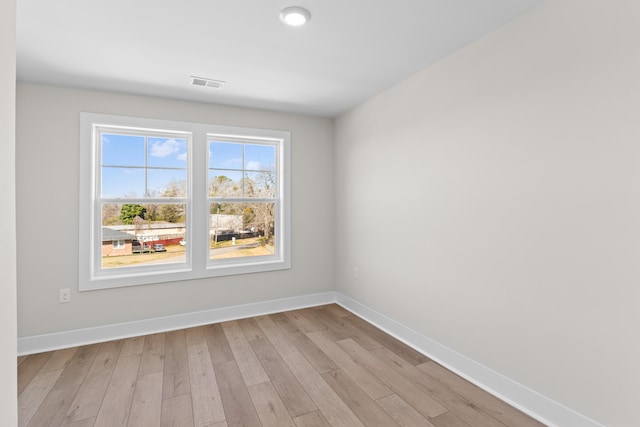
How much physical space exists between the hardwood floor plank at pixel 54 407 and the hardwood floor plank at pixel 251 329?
52.6 inches

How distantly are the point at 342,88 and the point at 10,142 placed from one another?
259 cm

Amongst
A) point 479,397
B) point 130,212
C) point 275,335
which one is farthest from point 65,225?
point 479,397

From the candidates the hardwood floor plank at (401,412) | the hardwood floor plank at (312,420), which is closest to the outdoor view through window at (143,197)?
the hardwood floor plank at (312,420)

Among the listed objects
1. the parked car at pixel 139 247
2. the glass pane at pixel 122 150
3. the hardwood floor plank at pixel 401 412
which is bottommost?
the hardwood floor plank at pixel 401 412

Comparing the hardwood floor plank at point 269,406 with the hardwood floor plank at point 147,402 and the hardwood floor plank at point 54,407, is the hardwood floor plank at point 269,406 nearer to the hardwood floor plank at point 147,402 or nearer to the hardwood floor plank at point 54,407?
the hardwood floor plank at point 147,402

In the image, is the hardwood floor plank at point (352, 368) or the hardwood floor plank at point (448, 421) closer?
the hardwood floor plank at point (448, 421)

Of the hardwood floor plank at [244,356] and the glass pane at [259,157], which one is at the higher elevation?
the glass pane at [259,157]

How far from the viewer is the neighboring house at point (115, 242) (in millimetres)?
3197

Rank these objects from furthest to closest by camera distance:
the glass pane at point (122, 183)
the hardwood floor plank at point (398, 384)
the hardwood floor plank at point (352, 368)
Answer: the glass pane at point (122, 183) → the hardwood floor plank at point (352, 368) → the hardwood floor plank at point (398, 384)

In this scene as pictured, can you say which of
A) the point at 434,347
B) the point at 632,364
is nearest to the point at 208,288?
the point at 434,347

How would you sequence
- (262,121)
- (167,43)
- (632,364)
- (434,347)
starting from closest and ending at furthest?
1. (632,364)
2. (167,43)
3. (434,347)
4. (262,121)

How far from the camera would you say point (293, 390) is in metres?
2.22

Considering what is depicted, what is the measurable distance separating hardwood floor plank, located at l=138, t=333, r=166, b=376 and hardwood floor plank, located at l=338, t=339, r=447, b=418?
60.8 inches

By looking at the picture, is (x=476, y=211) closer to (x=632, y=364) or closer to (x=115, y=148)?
(x=632, y=364)
